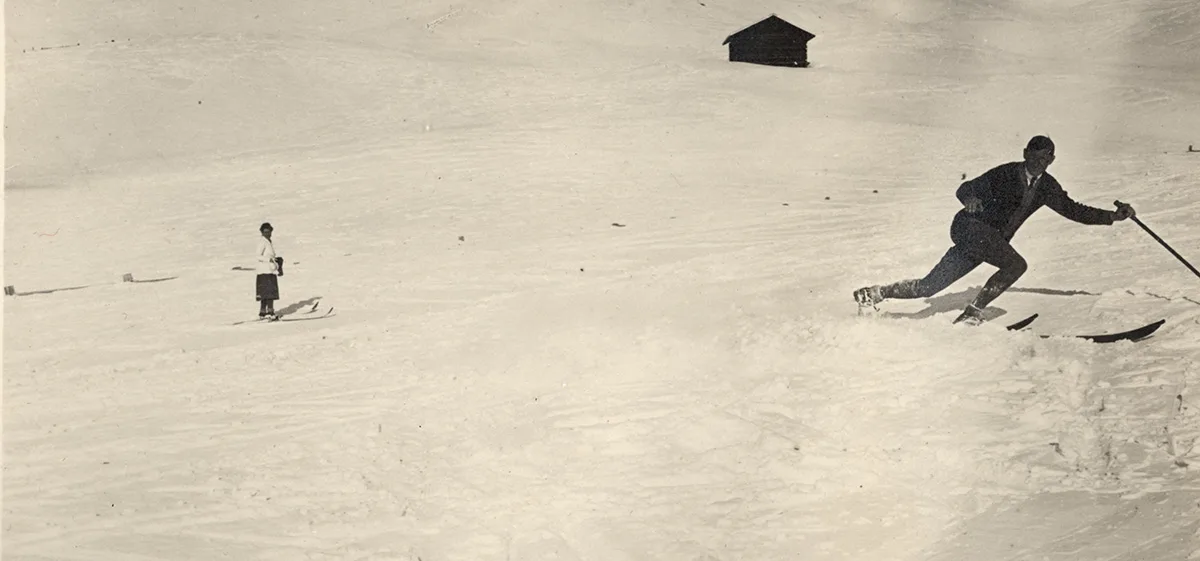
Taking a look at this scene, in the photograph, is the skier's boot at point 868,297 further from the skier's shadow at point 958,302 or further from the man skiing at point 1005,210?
the man skiing at point 1005,210

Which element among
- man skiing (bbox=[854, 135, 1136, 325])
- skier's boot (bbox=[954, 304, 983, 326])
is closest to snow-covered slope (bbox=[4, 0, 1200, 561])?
skier's boot (bbox=[954, 304, 983, 326])

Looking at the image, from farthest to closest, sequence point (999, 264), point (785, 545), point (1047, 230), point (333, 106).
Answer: point (333, 106)
point (1047, 230)
point (999, 264)
point (785, 545)

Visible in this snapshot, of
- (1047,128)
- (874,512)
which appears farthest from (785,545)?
(1047,128)

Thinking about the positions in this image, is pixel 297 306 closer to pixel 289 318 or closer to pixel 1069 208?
pixel 289 318

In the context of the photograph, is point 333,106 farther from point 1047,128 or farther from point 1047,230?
point 1047,230

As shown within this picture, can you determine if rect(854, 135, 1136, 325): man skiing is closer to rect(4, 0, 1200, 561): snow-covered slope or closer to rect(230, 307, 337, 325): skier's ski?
rect(4, 0, 1200, 561): snow-covered slope

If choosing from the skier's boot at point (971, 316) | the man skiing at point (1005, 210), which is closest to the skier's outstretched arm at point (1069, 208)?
the man skiing at point (1005, 210)

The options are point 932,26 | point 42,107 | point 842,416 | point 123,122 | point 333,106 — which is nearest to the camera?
point 842,416
